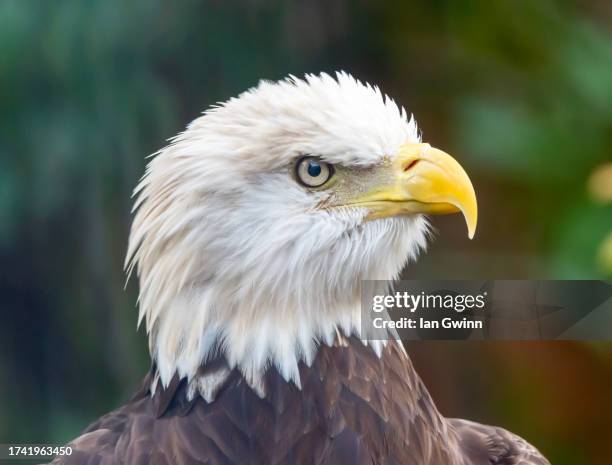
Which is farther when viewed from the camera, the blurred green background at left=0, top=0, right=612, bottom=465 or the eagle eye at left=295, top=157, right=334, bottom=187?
the blurred green background at left=0, top=0, right=612, bottom=465

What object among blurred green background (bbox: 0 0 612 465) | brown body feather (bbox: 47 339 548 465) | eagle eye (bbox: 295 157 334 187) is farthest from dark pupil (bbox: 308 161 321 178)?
blurred green background (bbox: 0 0 612 465)

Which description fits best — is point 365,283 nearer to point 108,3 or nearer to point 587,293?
point 587,293

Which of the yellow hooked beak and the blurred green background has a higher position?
the blurred green background

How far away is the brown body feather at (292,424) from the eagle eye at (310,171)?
25 centimetres

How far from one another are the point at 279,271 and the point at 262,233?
2.4 inches

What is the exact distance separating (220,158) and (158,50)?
1.01 meters

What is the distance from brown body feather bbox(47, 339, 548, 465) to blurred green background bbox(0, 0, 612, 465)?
767 millimetres

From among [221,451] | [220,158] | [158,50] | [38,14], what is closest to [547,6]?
[158,50]

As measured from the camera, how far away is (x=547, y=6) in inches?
102

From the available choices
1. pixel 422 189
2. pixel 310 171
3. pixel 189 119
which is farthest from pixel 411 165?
pixel 189 119

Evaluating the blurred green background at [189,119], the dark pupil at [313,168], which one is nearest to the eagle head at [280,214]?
the dark pupil at [313,168]

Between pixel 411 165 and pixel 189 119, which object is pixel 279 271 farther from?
pixel 189 119

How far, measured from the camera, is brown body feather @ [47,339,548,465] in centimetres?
142

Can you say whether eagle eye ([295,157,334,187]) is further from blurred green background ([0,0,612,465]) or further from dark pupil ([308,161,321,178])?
blurred green background ([0,0,612,465])
